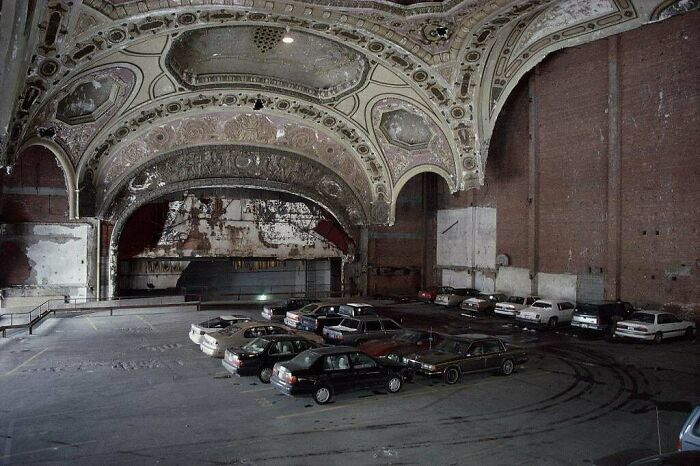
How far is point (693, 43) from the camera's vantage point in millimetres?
18516

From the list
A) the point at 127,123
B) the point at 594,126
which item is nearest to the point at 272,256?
the point at 127,123

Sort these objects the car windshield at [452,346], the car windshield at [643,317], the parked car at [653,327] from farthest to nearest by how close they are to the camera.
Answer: the car windshield at [643,317], the parked car at [653,327], the car windshield at [452,346]

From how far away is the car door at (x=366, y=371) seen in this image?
10.5m

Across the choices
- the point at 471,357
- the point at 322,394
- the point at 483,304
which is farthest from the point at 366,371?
the point at 483,304

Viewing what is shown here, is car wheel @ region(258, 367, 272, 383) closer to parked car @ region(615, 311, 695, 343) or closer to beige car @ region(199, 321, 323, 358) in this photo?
beige car @ region(199, 321, 323, 358)

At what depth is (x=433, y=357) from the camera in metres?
11.9

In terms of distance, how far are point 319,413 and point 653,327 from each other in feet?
40.1

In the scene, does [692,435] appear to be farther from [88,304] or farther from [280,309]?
[88,304]

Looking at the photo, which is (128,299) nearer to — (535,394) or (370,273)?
(370,273)

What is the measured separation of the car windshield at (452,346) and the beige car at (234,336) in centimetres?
336

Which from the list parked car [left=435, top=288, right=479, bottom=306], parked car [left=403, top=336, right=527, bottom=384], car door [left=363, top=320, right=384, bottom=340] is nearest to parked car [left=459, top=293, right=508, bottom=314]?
parked car [left=435, top=288, right=479, bottom=306]

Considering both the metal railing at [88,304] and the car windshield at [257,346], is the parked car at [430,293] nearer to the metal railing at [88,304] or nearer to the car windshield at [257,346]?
the metal railing at [88,304]

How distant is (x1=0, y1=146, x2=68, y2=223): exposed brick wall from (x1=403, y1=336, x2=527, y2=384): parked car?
18.4 metres

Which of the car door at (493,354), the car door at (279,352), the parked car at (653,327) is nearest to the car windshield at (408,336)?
the car door at (493,354)
